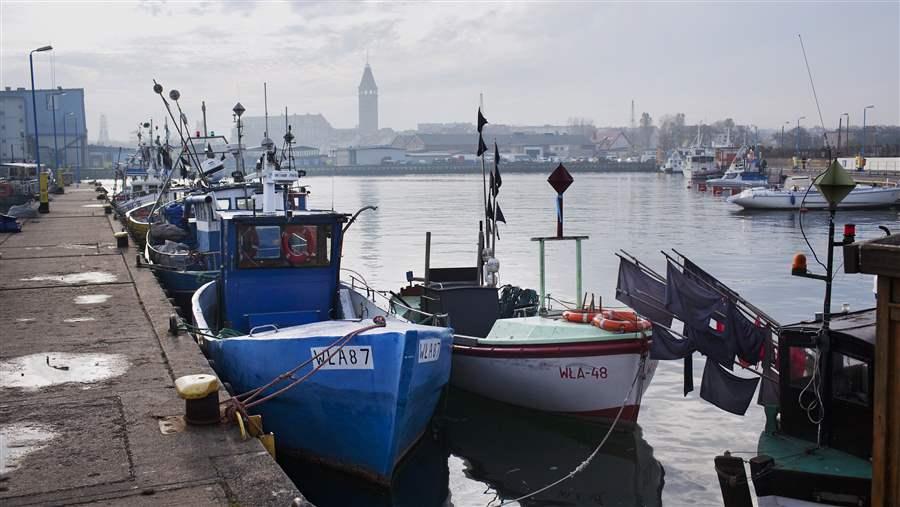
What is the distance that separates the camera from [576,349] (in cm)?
1379

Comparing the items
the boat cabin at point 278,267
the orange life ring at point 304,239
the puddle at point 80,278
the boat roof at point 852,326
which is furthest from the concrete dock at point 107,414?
the boat roof at point 852,326

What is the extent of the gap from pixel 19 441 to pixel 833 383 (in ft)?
27.9

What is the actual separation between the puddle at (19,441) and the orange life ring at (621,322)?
770 cm

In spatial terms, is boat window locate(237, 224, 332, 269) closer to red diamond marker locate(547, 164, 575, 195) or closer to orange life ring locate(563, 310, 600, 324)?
red diamond marker locate(547, 164, 575, 195)

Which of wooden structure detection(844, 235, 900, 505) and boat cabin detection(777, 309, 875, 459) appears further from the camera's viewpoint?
boat cabin detection(777, 309, 875, 459)

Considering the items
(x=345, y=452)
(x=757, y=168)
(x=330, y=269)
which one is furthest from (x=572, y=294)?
(x=757, y=168)

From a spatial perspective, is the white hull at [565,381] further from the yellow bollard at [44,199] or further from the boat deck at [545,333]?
the yellow bollard at [44,199]

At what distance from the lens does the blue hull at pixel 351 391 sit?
11.5 metres

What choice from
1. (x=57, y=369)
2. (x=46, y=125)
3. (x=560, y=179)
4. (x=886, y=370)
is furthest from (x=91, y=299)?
(x=46, y=125)

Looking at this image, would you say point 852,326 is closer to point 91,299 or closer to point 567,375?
point 567,375

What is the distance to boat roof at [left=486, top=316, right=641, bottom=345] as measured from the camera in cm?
1374

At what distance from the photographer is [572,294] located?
1150 inches

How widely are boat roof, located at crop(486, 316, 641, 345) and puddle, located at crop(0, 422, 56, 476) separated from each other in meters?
7.07

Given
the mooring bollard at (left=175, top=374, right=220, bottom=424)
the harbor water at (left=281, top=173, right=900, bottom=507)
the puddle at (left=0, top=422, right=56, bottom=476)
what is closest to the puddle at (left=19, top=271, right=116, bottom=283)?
the harbor water at (left=281, top=173, right=900, bottom=507)
